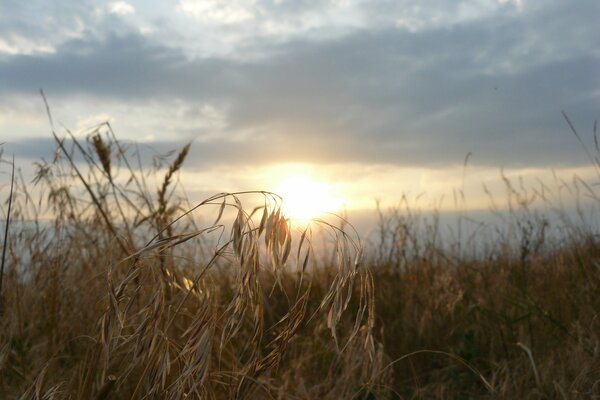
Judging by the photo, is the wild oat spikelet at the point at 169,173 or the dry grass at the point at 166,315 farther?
the wild oat spikelet at the point at 169,173

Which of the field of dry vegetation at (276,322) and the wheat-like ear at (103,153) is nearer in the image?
the field of dry vegetation at (276,322)

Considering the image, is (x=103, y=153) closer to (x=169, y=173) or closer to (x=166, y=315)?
(x=169, y=173)

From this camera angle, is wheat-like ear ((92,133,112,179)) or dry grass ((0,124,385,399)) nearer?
dry grass ((0,124,385,399))

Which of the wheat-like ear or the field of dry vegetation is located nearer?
the field of dry vegetation

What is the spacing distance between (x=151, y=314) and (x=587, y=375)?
6.11 ft

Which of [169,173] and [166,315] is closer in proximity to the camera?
[166,315]

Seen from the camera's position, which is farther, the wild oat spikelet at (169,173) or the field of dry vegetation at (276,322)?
the wild oat spikelet at (169,173)

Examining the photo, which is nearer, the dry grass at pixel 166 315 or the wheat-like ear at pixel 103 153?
the dry grass at pixel 166 315

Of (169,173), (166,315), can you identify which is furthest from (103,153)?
(166,315)

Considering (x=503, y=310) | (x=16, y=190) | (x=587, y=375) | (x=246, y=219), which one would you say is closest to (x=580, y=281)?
(x=503, y=310)

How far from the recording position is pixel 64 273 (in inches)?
137

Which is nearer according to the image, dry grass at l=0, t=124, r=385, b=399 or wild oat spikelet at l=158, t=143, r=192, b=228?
dry grass at l=0, t=124, r=385, b=399

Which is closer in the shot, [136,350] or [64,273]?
[136,350]

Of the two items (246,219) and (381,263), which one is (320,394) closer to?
(246,219)
